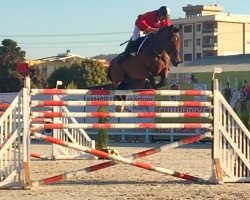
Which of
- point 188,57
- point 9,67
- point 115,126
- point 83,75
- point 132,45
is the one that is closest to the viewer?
point 115,126

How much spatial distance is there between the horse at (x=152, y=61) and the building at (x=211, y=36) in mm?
71265

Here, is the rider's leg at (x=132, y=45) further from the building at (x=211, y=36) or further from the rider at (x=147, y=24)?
the building at (x=211, y=36)

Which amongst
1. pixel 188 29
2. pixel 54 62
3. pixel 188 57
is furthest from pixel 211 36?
pixel 54 62

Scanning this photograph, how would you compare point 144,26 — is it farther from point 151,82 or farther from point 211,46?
point 211,46

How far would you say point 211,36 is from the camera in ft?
273

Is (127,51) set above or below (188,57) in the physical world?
below

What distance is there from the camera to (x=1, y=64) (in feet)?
164

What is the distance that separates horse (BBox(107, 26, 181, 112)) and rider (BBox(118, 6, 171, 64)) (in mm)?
179

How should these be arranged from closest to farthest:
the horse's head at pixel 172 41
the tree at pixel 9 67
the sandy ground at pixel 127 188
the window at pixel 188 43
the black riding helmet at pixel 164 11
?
the sandy ground at pixel 127 188 → the horse's head at pixel 172 41 → the black riding helmet at pixel 164 11 → the tree at pixel 9 67 → the window at pixel 188 43

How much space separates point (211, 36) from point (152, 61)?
246ft

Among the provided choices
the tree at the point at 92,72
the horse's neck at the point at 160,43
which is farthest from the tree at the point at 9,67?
the horse's neck at the point at 160,43

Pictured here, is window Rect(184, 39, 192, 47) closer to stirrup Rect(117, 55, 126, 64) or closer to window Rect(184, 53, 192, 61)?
window Rect(184, 53, 192, 61)

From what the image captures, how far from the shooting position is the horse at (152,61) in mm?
9109

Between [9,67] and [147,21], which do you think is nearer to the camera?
[147,21]
